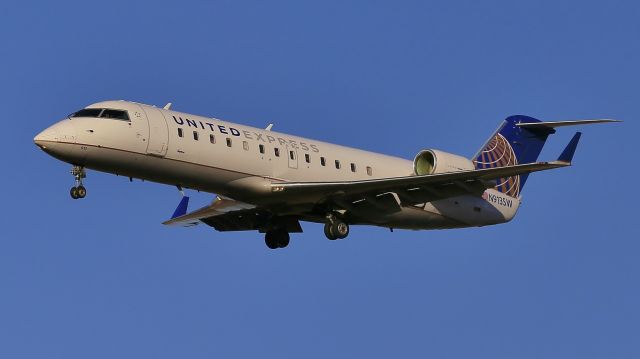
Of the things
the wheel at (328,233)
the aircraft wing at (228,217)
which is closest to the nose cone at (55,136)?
the aircraft wing at (228,217)

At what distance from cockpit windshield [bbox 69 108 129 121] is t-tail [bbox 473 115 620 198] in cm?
1054

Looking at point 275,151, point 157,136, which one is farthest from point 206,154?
point 275,151

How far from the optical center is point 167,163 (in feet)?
95.3

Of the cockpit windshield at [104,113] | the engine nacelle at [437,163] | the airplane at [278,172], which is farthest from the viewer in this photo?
the engine nacelle at [437,163]

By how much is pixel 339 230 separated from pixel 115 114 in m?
6.16

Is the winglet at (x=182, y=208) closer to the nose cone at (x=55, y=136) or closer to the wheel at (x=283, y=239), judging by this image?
the wheel at (x=283, y=239)

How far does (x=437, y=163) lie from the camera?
32.1 metres

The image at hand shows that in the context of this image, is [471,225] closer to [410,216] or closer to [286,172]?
[410,216]

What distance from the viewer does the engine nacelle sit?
3219 cm

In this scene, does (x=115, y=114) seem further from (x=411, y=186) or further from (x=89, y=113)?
(x=411, y=186)

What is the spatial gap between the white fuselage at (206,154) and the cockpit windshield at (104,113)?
15 centimetres

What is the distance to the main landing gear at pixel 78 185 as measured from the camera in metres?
28.5

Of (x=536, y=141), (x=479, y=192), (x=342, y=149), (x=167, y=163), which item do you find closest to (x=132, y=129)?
(x=167, y=163)

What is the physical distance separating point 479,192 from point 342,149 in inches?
142
